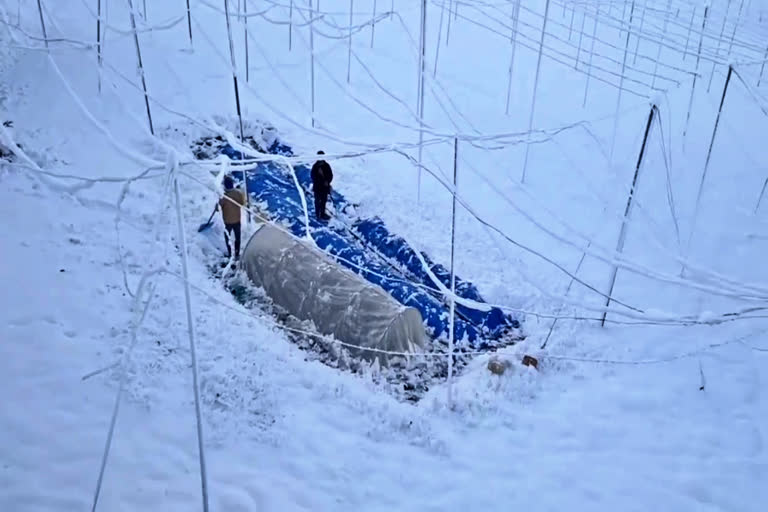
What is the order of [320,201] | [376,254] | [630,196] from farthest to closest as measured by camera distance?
[320,201] < [376,254] < [630,196]

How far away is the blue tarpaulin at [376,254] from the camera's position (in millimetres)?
7930

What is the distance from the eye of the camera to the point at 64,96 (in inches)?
463

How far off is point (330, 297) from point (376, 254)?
6.41ft

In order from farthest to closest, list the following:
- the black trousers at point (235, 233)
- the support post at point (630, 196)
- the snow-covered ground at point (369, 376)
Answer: the black trousers at point (235, 233) < the support post at point (630, 196) < the snow-covered ground at point (369, 376)

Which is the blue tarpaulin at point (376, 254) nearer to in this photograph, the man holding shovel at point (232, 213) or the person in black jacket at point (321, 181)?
the person in black jacket at point (321, 181)

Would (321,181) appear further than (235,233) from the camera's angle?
Yes

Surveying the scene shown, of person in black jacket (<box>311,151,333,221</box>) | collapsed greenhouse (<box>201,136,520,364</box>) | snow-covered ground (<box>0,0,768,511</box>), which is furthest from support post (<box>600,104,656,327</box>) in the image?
person in black jacket (<box>311,151,333,221</box>)

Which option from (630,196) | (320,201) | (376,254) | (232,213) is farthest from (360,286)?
(630,196)

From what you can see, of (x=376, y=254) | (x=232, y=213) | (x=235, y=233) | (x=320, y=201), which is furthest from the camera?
(x=320, y=201)

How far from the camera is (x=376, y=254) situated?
9.34 m

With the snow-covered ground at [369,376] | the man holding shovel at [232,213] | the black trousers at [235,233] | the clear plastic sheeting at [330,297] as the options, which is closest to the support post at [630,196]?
the snow-covered ground at [369,376]

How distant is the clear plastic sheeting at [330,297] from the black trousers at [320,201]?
1.32 meters

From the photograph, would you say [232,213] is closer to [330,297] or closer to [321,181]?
[321,181]

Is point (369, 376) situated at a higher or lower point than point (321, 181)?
lower
